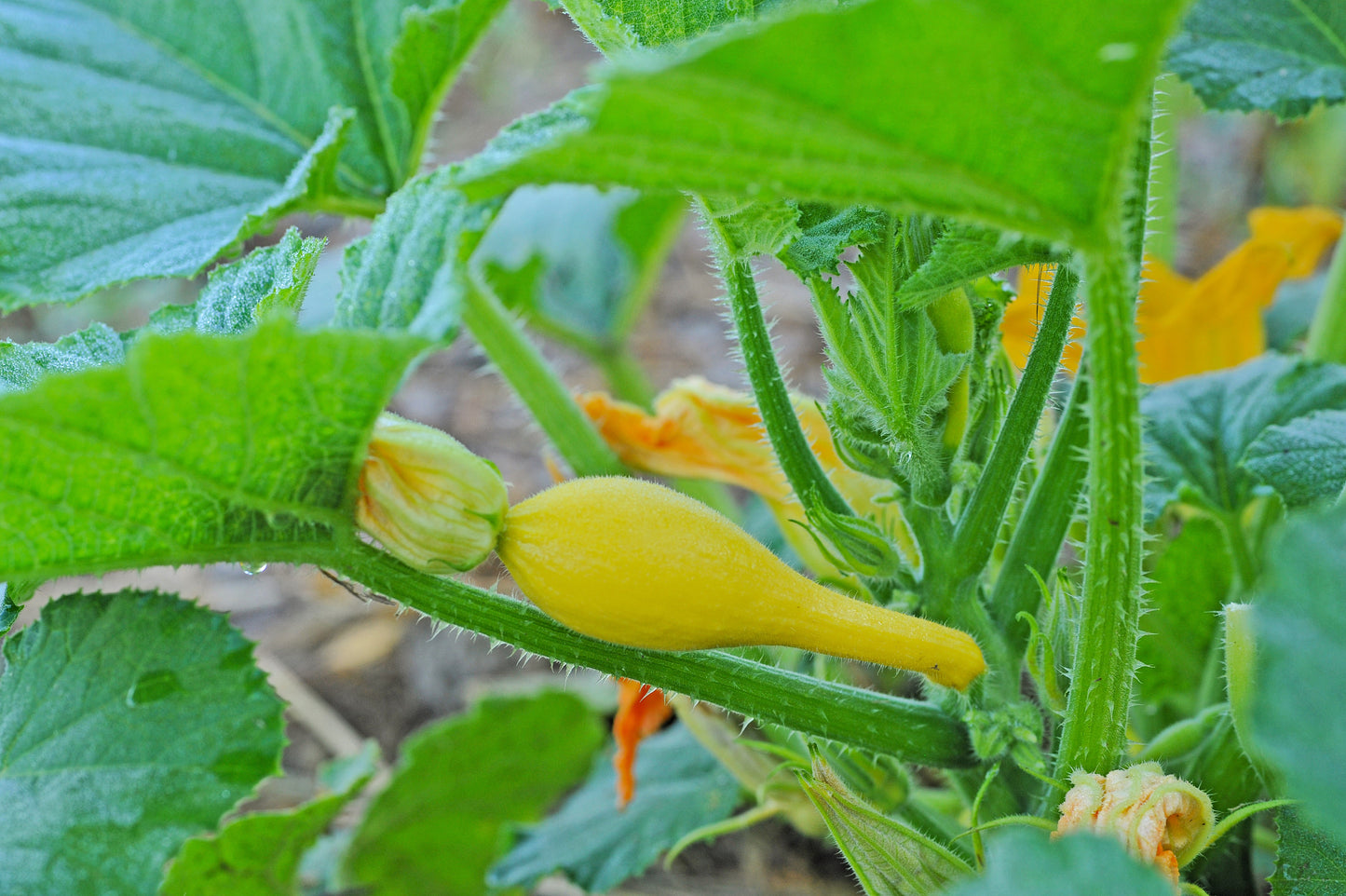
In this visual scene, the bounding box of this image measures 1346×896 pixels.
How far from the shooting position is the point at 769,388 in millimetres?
1176

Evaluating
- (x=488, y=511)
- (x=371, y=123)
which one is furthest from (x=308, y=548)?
(x=371, y=123)

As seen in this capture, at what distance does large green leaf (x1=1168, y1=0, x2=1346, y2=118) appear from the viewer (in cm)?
141

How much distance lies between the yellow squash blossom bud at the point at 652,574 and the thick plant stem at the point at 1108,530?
197 mm

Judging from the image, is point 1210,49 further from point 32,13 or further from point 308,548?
point 32,13

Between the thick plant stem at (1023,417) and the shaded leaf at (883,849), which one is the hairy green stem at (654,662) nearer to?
the shaded leaf at (883,849)

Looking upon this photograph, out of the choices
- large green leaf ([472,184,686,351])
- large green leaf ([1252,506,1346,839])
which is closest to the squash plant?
large green leaf ([1252,506,1346,839])

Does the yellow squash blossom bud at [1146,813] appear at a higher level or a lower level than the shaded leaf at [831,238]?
lower

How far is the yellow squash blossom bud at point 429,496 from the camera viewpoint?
925mm

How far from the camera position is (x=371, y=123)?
1783 mm

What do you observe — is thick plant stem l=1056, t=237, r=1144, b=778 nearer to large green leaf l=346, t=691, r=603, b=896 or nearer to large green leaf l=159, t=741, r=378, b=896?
large green leaf l=159, t=741, r=378, b=896

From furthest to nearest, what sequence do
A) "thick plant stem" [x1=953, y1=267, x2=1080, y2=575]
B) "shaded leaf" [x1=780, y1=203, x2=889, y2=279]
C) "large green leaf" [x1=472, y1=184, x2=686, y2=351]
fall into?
"large green leaf" [x1=472, y1=184, x2=686, y2=351] → "thick plant stem" [x1=953, y1=267, x2=1080, y2=575] → "shaded leaf" [x1=780, y1=203, x2=889, y2=279]

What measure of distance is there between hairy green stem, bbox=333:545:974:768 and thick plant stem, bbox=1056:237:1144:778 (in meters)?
0.18

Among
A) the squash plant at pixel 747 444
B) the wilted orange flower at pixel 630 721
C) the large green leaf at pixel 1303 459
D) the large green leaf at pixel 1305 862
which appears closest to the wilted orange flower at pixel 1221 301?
the squash plant at pixel 747 444

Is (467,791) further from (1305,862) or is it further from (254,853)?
(1305,862)
